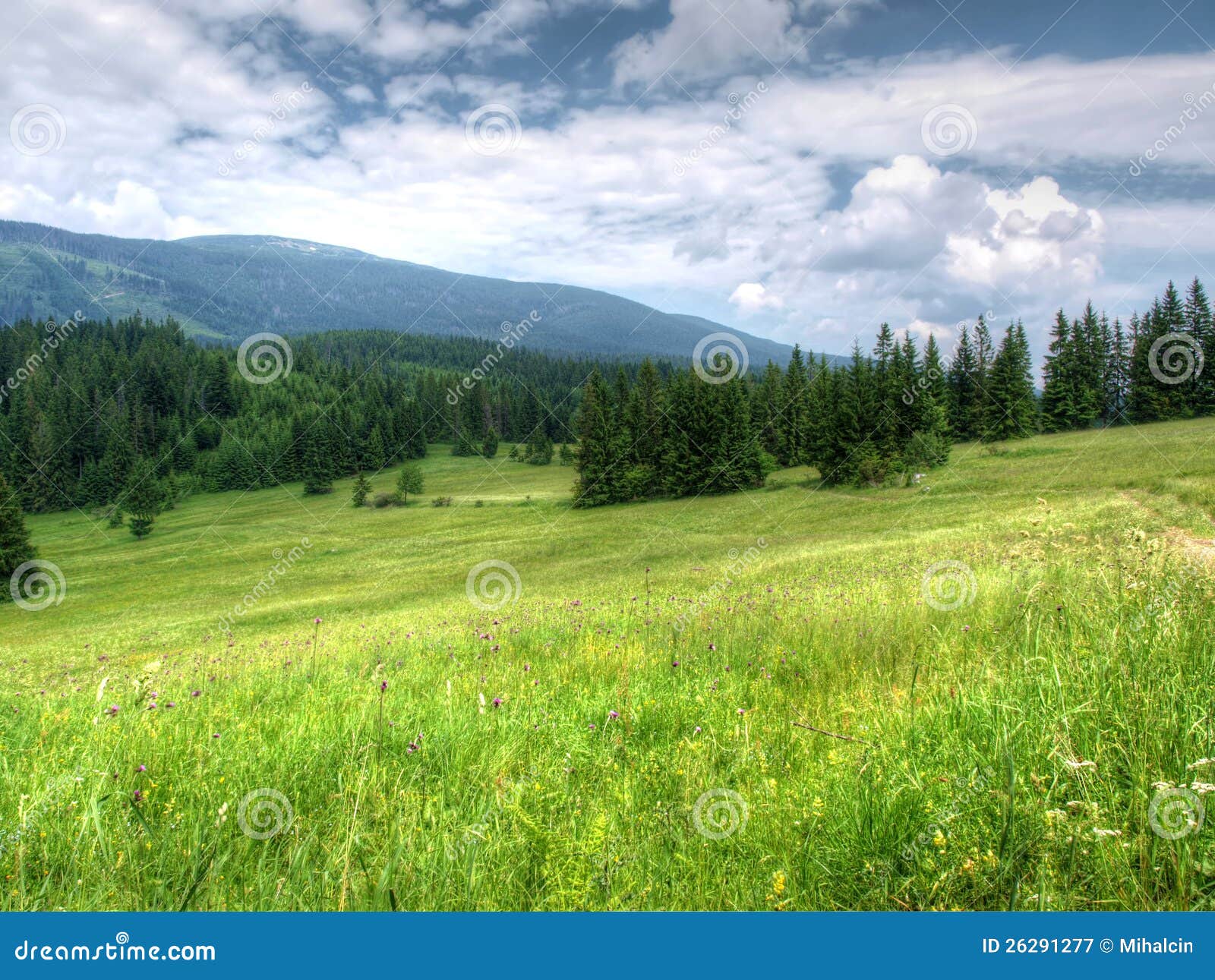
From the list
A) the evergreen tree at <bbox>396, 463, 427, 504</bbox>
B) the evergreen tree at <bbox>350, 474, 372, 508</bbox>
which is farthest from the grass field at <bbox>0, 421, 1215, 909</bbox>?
the evergreen tree at <bbox>350, 474, 372, 508</bbox>

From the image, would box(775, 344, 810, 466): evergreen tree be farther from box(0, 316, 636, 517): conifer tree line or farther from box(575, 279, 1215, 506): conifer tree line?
box(0, 316, 636, 517): conifer tree line

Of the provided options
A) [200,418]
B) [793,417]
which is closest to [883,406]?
[793,417]

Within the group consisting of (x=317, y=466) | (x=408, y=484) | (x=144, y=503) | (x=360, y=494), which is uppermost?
(x=317, y=466)

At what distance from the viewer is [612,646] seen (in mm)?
6316

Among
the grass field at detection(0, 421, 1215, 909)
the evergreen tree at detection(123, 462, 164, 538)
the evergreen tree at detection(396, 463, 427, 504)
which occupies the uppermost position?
the grass field at detection(0, 421, 1215, 909)

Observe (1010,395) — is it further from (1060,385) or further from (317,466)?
(317,466)

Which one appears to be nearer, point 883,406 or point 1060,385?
point 883,406

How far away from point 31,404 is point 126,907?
6923 inches

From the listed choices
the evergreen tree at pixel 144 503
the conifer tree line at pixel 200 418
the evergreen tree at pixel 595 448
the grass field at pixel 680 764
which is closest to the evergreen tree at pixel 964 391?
the evergreen tree at pixel 595 448

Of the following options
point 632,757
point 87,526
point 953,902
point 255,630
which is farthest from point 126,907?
point 87,526

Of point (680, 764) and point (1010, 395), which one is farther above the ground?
point (1010, 395)

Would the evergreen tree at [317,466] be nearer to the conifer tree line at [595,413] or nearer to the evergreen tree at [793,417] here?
the conifer tree line at [595,413]

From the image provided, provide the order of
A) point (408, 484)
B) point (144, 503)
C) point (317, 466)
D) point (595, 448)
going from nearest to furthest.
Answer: point (595, 448) < point (408, 484) < point (144, 503) < point (317, 466)

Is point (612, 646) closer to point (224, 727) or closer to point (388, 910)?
point (224, 727)
